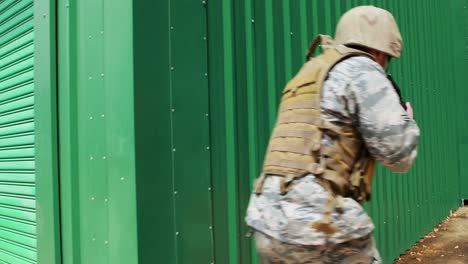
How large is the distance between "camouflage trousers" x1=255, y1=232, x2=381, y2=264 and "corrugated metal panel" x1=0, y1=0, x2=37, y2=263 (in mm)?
2472

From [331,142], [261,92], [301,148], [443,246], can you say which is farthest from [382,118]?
[443,246]

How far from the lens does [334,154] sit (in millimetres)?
1884

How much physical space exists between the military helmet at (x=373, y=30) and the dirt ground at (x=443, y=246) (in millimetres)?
4140

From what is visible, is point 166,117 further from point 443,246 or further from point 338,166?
point 443,246

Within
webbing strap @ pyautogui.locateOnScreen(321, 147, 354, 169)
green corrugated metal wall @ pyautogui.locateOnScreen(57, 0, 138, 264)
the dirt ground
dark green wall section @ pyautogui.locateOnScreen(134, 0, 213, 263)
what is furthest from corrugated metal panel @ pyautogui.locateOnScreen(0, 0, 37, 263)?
the dirt ground

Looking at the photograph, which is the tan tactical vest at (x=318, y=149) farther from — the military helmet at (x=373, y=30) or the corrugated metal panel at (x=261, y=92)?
the corrugated metal panel at (x=261, y=92)

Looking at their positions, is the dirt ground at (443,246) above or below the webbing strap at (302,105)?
below

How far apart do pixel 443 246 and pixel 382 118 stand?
5.03 metres

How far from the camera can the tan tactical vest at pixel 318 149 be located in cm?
186

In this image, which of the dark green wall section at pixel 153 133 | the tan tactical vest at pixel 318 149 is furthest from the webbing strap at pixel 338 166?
the dark green wall section at pixel 153 133

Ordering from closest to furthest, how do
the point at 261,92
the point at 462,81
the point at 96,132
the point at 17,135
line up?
the point at 96,132, the point at 261,92, the point at 17,135, the point at 462,81

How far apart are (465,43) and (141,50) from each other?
25.7 ft

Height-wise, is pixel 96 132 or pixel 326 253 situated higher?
pixel 96 132

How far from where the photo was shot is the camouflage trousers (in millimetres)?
1829
